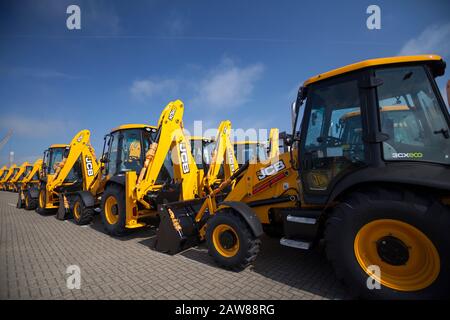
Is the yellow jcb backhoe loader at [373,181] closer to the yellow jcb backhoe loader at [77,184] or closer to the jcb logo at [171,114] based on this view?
the jcb logo at [171,114]

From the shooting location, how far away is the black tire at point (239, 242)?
11.2 feet

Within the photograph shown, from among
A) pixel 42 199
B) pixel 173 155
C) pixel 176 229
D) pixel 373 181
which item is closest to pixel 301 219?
pixel 373 181

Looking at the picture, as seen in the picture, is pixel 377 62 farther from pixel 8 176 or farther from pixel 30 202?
pixel 8 176

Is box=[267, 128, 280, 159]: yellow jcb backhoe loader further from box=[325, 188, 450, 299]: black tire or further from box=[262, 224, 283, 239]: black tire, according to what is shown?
box=[325, 188, 450, 299]: black tire

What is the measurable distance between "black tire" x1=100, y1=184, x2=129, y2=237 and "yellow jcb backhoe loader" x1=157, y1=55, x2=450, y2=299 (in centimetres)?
300

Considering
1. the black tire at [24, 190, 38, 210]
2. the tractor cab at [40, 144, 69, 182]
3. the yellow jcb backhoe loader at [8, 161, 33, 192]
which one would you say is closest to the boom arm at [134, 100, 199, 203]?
the tractor cab at [40, 144, 69, 182]

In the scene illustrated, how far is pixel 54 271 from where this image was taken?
374 cm

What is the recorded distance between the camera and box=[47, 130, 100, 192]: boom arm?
7.98 meters

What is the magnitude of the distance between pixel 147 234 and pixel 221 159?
9.42ft

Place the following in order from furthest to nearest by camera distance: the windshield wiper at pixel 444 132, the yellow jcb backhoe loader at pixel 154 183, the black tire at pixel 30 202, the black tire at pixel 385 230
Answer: the black tire at pixel 30 202 → the yellow jcb backhoe loader at pixel 154 183 → the windshield wiper at pixel 444 132 → the black tire at pixel 385 230

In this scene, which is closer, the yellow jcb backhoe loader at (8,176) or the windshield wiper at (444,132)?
the windshield wiper at (444,132)

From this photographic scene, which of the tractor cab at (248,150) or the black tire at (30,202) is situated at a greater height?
the tractor cab at (248,150)

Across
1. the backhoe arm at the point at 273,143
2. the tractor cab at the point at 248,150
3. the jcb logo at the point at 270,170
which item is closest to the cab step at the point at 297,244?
the jcb logo at the point at 270,170

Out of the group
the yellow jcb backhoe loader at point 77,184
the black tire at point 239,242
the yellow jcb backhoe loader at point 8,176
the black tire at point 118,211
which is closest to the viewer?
the black tire at point 239,242
